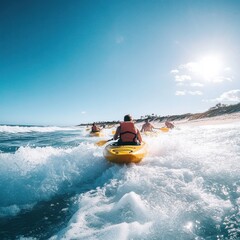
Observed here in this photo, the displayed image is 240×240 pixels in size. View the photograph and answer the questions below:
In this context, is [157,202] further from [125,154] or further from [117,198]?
[125,154]

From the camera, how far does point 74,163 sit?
811cm

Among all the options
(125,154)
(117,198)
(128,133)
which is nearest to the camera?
(117,198)

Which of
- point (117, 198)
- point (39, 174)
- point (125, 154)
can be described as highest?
point (125, 154)

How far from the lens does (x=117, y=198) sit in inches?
215

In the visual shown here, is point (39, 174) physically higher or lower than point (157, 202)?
higher

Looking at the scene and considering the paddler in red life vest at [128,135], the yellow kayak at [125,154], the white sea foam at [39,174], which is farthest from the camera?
the paddler in red life vest at [128,135]

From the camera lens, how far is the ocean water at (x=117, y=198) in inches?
159

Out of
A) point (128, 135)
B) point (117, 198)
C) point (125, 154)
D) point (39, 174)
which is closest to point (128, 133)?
point (128, 135)

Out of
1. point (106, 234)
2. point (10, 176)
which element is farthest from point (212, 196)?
point (10, 176)

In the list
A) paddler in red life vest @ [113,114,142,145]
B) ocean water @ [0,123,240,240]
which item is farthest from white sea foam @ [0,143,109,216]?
paddler in red life vest @ [113,114,142,145]

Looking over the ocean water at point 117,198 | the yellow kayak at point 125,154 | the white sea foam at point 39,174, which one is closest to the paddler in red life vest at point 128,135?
the yellow kayak at point 125,154

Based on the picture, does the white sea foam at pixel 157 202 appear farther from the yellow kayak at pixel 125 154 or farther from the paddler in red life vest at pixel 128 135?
the paddler in red life vest at pixel 128 135

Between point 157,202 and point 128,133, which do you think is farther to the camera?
point 128,133

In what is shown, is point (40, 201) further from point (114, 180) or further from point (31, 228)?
point (114, 180)
